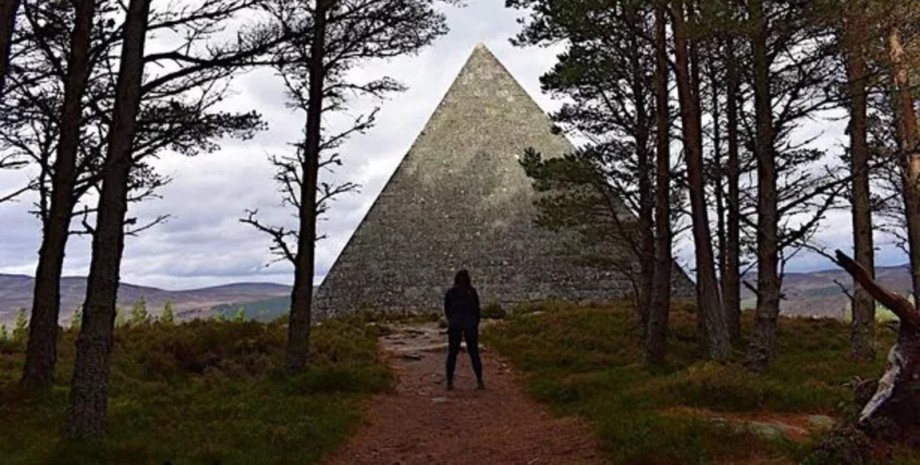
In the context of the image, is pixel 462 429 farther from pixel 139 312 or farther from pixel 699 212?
pixel 139 312

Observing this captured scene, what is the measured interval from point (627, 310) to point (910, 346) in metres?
14.1

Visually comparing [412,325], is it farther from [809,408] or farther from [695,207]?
[809,408]

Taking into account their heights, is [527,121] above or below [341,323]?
above

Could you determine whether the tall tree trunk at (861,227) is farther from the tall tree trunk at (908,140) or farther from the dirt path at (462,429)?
the dirt path at (462,429)

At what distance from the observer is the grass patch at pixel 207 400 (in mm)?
7766

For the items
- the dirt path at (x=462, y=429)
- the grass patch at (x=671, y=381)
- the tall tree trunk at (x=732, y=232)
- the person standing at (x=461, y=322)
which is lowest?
the dirt path at (x=462, y=429)

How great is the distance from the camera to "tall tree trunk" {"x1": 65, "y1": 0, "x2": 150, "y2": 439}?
7.90 meters

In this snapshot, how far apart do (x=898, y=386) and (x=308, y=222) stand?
880 cm

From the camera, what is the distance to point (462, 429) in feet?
32.7

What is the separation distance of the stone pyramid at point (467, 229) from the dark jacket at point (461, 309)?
12.1 meters

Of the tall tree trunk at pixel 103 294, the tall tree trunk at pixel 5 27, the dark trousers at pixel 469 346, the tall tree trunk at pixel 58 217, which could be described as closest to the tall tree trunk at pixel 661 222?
the dark trousers at pixel 469 346

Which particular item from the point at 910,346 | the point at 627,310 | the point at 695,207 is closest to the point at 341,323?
the point at 627,310

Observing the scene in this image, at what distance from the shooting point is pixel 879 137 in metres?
17.4

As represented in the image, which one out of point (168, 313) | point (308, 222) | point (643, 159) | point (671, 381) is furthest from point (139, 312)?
point (671, 381)
